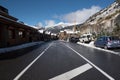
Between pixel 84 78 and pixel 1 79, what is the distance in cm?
296

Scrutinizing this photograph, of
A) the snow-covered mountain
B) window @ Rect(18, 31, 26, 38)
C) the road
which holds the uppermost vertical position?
the snow-covered mountain

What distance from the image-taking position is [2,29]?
28.3 meters

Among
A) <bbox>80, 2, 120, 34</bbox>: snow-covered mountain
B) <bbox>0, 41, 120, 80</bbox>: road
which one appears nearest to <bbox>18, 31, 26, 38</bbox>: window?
<bbox>80, 2, 120, 34</bbox>: snow-covered mountain

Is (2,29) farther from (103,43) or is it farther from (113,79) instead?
(113,79)

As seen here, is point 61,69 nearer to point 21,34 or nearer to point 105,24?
point 21,34

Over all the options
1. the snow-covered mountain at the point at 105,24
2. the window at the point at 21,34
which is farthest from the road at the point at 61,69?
the snow-covered mountain at the point at 105,24

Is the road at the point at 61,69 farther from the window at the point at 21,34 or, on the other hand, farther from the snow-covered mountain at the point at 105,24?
the snow-covered mountain at the point at 105,24

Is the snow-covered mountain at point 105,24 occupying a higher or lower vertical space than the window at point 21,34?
higher

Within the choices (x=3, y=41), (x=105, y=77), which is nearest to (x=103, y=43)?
(x=3, y=41)

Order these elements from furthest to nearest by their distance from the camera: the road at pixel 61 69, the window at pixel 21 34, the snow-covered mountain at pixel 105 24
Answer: the snow-covered mountain at pixel 105 24 < the window at pixel 21 34 < the road at pixel 61 69

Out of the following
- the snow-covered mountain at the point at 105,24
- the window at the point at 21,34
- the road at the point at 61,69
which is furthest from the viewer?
the snow-covered mountain at the point at 105,24

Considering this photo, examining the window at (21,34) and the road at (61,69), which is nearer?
the road at (61,69)

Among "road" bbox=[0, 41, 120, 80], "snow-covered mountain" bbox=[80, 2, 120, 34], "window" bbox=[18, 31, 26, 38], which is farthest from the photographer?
"snow-covered mountain" bbox=[80, 2, 120, 34]

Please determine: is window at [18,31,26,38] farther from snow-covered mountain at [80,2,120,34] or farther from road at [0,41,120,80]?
road at [0,41,120,80]
